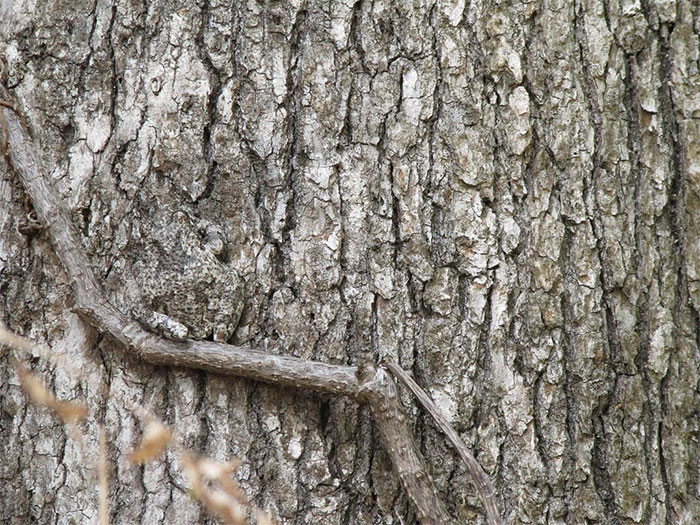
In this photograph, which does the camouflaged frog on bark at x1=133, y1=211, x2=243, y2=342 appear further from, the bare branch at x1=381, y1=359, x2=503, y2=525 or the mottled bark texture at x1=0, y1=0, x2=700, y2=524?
the bare branch at x1=381, y1=359, x2=503, y2=525

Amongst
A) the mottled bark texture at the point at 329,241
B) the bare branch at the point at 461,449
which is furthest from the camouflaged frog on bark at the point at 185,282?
the bare branch at the point at 461,449

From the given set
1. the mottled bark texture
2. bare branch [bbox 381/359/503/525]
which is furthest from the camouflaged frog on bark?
bare branch [bbox 381/359/503/525]

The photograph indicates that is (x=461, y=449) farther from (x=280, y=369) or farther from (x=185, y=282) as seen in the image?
(x=185, y=282)

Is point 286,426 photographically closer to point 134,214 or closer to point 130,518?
point 130,518

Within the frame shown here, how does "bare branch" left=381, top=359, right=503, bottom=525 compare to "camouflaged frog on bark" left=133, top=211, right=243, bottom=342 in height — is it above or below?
below

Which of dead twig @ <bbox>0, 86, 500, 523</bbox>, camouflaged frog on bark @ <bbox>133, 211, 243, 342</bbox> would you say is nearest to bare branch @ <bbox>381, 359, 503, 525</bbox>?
dead twig @ <bbox>0, 86, 500, 523</bbox>

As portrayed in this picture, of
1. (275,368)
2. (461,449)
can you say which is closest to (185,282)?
(275,368)

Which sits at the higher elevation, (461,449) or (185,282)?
(185,282)

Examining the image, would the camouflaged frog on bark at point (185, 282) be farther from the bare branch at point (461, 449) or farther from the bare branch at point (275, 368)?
the bare branch at point (461, 449)

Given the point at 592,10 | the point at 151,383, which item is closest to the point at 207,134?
the point at 151,383
